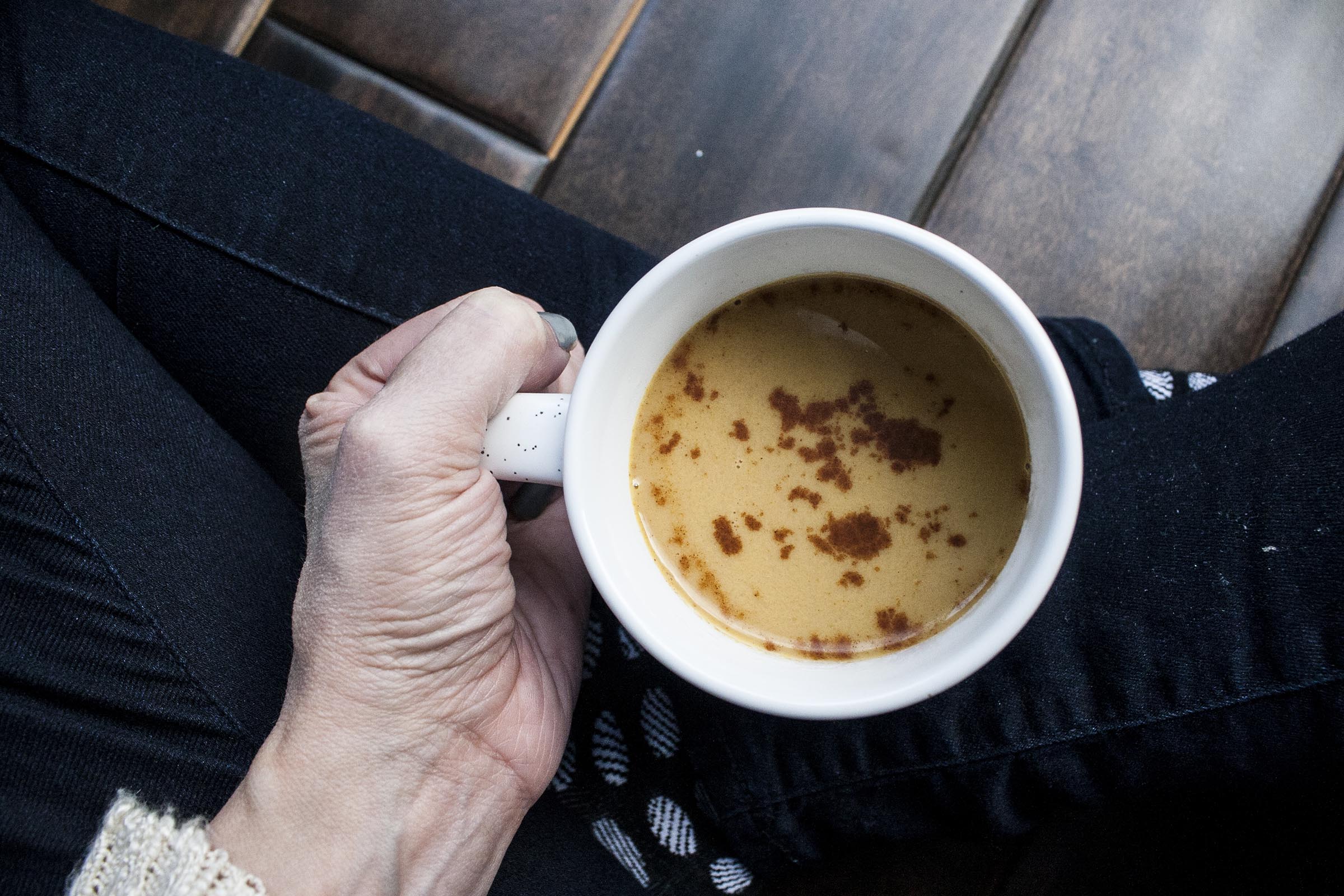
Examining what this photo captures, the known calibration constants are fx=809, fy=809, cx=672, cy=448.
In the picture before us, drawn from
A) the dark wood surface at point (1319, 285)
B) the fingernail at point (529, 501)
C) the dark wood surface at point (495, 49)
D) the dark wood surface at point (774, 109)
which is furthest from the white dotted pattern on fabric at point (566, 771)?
the dark wood surface at point (1319, 285)

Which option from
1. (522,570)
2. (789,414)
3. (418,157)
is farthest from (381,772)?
(418,157)

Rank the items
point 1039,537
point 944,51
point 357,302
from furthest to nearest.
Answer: point 944,51 < point 357,302 < point 1039,537

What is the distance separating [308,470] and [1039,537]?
0.53 metres

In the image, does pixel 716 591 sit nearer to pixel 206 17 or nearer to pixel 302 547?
pixel 302 547

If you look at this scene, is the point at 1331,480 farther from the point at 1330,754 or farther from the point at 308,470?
the point at 308,470

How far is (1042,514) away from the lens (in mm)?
512

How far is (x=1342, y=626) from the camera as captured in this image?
0.56 metres

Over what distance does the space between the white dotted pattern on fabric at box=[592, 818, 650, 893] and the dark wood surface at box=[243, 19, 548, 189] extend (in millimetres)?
701

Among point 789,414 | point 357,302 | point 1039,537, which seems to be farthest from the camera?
point 357,302

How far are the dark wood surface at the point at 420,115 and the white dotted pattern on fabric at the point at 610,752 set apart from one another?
0.61m

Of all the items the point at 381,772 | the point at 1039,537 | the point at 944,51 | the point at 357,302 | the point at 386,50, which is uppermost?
the point at 944,51

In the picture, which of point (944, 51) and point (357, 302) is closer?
point (357, 302)

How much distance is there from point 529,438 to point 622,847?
0.44 meters

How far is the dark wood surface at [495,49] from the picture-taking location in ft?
3.08
